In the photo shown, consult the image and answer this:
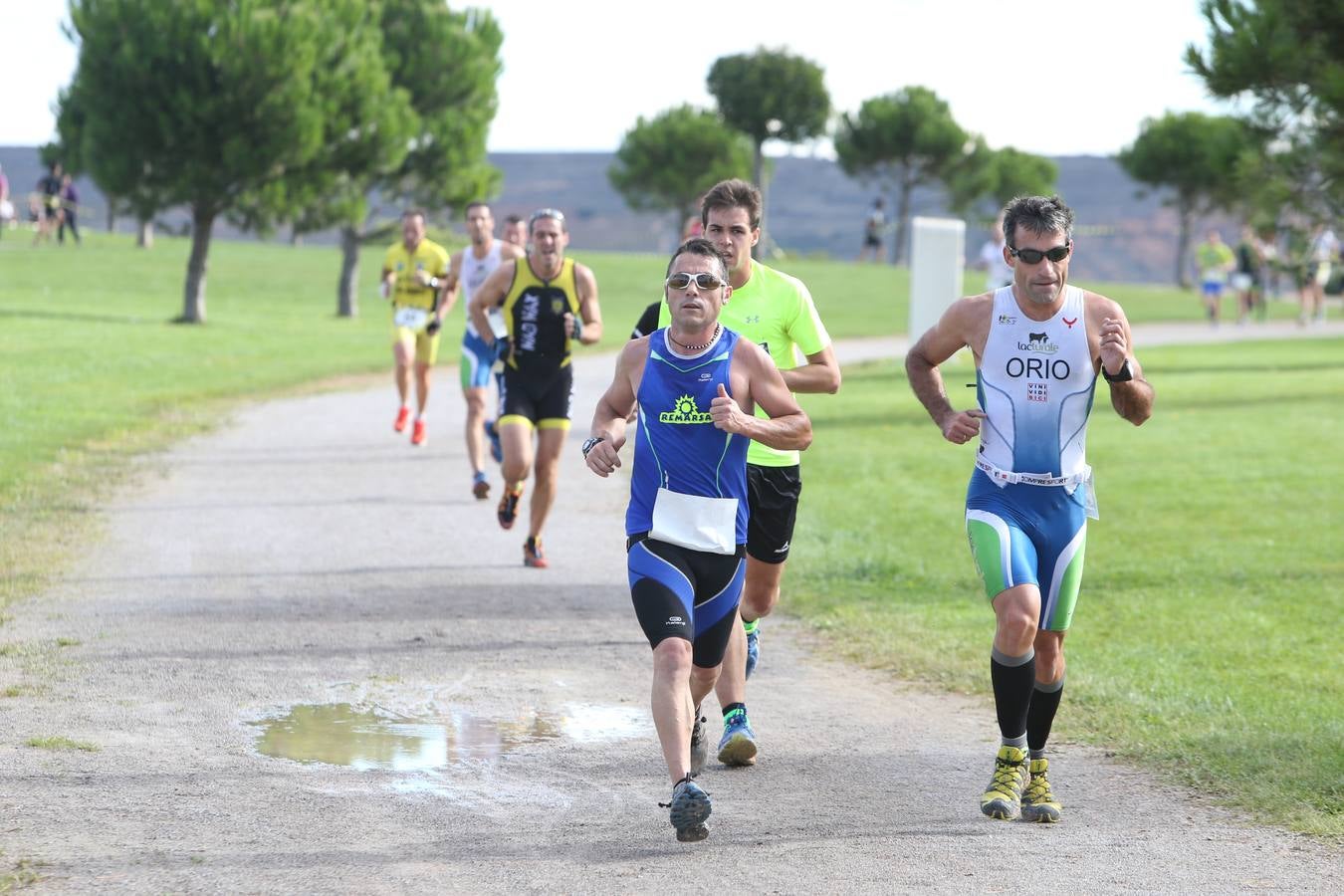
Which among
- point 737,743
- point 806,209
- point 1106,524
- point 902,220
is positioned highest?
point 806,209

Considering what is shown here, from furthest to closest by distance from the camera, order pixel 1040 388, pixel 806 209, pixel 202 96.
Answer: pixel 806 209, pixel 202 96, pixel 1040 388

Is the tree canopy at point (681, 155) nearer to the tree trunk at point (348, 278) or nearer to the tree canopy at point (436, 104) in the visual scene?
the tree canopy at point (436, 104)

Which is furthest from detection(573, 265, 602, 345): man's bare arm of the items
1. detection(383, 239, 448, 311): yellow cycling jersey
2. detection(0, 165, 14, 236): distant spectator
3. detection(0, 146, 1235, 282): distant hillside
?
detection(0, 146, 1235, 282): distant hillside

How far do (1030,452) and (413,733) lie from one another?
103 inches

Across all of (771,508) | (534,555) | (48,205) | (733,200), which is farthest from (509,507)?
(48,205)

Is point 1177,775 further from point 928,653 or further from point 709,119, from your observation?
point 709,119

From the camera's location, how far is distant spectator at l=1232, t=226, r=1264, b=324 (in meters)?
40.2

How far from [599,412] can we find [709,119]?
6577 centimetres

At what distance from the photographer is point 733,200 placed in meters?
6.71

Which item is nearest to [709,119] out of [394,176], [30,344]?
[394,176]

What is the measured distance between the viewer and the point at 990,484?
6.02 meters

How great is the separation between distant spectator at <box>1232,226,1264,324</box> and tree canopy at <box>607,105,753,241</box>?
2706cm

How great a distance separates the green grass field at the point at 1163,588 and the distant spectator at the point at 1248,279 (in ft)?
69.5

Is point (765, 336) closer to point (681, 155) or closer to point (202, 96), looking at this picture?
point (202, 96)
